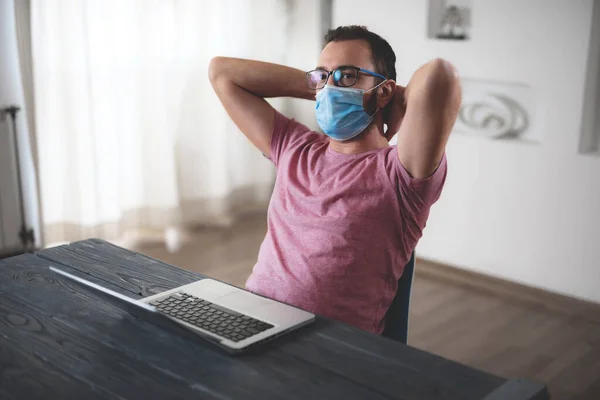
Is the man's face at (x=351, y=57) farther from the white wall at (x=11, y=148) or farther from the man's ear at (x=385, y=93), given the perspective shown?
the white wall at (x=11, y=148)

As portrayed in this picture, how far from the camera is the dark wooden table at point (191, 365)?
1.06m

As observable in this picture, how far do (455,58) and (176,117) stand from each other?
1.61 meters

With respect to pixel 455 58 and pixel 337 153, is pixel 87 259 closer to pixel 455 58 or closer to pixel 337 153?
pixel 337 153

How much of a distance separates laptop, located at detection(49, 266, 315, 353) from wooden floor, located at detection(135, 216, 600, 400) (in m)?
1.43

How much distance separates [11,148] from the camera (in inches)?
135

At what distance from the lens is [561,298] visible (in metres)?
3.19

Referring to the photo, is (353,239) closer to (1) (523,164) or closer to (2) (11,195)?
(1) (523,164)

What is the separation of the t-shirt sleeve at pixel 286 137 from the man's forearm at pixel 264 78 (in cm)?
9

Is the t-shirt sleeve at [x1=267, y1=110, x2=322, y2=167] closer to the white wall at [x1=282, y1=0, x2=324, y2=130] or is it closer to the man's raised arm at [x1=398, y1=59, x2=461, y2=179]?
the man's raised arm at [x1=398, y1=59, x2=461, y2=179]

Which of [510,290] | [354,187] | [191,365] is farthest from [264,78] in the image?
[510,290]

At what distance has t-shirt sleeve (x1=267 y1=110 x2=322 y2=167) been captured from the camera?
1752mm

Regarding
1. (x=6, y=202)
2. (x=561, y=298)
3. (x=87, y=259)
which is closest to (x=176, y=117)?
(x=6, y=202)

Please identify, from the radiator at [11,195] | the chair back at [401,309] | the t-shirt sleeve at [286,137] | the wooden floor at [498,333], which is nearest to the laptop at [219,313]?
the chair back at [401,309]

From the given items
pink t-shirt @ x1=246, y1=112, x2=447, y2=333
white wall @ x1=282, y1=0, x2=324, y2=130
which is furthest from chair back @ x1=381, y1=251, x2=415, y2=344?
white wall @ x1=282, y1=0, x2=324, y2=130
